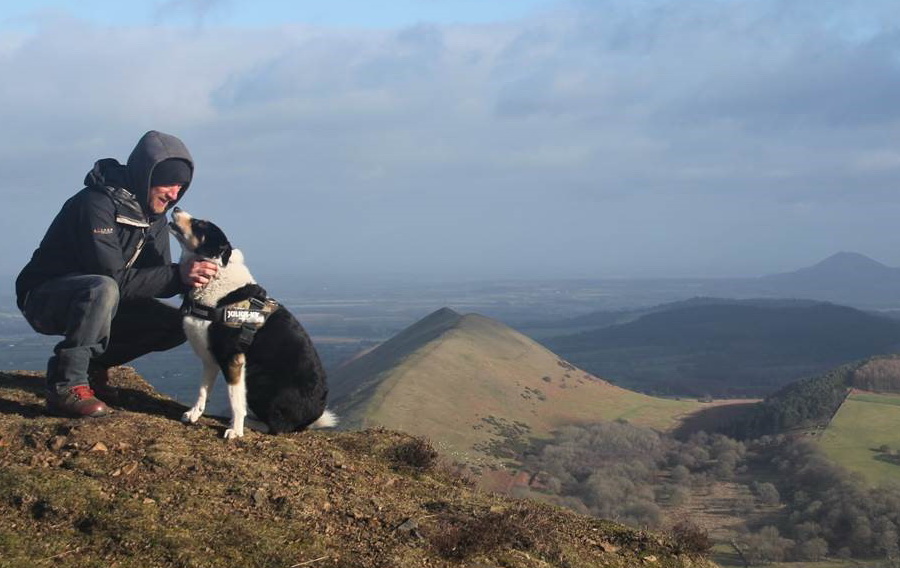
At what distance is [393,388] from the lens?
44.0m

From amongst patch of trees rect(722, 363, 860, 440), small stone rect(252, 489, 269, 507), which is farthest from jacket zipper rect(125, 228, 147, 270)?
patch of trees rect(722, 363, 860, 440)

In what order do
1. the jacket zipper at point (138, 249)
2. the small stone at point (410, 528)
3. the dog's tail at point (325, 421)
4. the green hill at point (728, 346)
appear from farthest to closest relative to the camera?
the green hill at point (728, 346) < the dog's tail at point (325, 421) < the jacket zipper at point (138, 249) < the small stone at point (410, 528)

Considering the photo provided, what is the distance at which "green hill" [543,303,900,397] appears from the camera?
4063 inches

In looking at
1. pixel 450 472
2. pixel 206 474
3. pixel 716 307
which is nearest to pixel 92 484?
pixel 206 474

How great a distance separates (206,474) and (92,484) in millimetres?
797

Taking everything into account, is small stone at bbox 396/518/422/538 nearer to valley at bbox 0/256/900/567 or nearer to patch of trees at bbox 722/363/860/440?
valley at bbox 0/256/900/567

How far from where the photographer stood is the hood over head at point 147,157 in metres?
6.59

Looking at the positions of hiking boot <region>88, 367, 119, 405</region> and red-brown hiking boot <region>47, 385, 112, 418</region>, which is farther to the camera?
hiking boot <region>88, 367, 119, 405</region>

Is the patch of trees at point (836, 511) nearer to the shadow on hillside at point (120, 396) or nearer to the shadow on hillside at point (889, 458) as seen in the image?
the shadow on hillside at point (889, 458)

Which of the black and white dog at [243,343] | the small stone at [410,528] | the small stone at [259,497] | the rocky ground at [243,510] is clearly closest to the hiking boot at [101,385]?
the rocky ground at [243,510]

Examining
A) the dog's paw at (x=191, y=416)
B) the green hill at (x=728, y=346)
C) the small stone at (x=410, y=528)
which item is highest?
the dog's paw at (x=191, y=416)

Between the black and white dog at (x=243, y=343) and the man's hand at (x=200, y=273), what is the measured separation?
0.06 metres

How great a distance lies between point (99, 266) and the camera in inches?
255

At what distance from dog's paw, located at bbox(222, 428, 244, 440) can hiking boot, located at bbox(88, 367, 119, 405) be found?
5.09 ft
